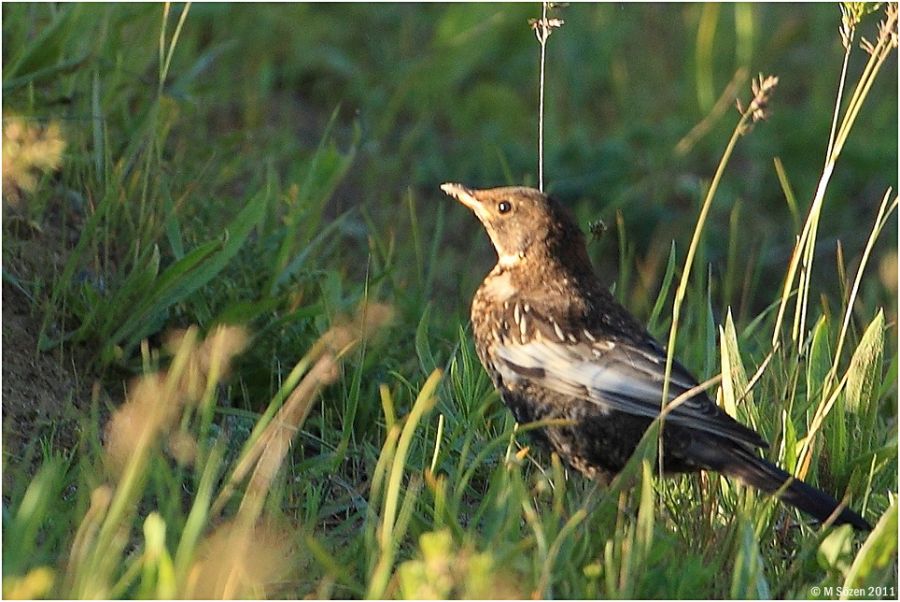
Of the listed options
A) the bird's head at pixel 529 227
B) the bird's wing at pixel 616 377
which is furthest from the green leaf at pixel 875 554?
the bird's head at pixel 529 227

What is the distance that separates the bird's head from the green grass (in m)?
0.33

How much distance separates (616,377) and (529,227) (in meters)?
0.70

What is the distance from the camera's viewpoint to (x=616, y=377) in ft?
12.9

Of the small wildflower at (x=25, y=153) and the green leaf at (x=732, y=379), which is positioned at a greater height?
the small wildflower at (x=25, y=153)

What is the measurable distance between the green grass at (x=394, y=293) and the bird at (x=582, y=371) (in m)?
0.12

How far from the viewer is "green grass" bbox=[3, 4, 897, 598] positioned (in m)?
3.39

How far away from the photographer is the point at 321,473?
13.4 feet

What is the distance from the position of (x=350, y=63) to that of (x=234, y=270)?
3.03m

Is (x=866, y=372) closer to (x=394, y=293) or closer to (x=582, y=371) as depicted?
(x=582, y=371)

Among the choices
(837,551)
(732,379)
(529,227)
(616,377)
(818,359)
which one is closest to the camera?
(837,551)

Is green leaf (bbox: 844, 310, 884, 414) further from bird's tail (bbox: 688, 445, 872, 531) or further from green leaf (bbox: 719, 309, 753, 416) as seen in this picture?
bird's tail (bbox: 688, 445, 872, 531)

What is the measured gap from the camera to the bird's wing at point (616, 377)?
375cm

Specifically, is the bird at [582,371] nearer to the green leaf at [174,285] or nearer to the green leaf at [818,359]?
the green leaf at [818,359]

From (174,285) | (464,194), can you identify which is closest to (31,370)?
(174,285)
